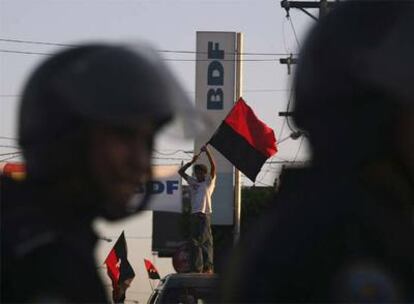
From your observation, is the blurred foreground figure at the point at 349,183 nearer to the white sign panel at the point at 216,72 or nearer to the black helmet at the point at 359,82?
the black helmet at the point at 359,82

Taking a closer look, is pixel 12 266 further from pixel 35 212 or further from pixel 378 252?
pixel 378 252

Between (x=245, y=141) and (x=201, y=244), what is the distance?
17.1 feet

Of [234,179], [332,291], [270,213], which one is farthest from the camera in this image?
[234,179]

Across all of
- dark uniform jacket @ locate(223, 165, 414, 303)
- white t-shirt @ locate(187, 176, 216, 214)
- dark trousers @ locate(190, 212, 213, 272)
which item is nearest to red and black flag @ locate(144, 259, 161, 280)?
dark trousers @ locate(190, 212, 213, 272)

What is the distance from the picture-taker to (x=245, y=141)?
21469 mm

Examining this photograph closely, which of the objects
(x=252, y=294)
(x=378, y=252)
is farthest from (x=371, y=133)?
(x=252, y=294)

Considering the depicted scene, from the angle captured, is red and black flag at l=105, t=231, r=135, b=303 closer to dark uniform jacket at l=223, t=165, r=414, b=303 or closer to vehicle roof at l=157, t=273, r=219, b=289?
vehicle roof at l=157, t=273, r=219, b=289

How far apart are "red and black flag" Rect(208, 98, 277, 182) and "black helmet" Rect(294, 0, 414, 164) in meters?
17.9

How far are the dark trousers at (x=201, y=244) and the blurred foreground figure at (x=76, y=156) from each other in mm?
13784

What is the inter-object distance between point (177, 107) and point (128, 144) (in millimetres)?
124

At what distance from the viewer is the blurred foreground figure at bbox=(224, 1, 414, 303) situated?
232 cm

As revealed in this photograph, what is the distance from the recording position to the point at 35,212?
239 cm

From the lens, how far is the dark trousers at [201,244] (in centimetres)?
1630

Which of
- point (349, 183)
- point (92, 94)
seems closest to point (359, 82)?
point (349, 183)
